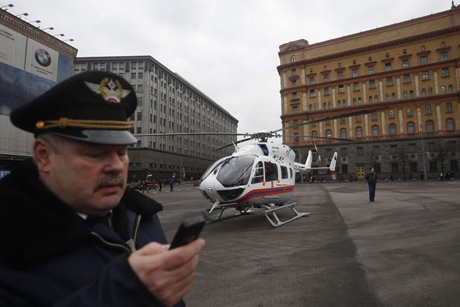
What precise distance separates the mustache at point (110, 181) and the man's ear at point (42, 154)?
0.21 metres

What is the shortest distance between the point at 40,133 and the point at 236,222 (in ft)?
27.7

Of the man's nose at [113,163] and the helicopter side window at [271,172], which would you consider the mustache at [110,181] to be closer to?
the man's nose at [113,163]

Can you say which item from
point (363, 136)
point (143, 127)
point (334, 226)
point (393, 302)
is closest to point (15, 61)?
point (143, 127)

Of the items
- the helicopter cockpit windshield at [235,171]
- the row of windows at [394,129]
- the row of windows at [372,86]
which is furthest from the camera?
the row of windows at [372,86]

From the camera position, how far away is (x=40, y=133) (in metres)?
1.08

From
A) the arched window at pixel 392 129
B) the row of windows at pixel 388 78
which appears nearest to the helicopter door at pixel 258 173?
the arched window at pixel 392 129

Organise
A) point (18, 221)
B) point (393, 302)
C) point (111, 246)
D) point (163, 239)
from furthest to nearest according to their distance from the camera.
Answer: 1. point (393, 302)
2. point (163, 239)
3. point (111, 246)
4. point (18, 221)

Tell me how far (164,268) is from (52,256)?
439mm

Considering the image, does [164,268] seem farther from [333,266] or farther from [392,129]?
[392,129]

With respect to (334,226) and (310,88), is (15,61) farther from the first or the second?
(310,88)

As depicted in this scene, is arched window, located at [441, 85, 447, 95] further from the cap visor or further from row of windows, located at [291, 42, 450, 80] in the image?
the cap visor

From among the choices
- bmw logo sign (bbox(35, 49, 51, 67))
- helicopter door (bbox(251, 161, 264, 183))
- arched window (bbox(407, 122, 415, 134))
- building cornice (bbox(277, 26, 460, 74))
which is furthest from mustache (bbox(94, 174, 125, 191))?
building cornice (bbox(277, 26, 460, 74))

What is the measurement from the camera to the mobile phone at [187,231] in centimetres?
78

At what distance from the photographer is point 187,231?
79 cm
